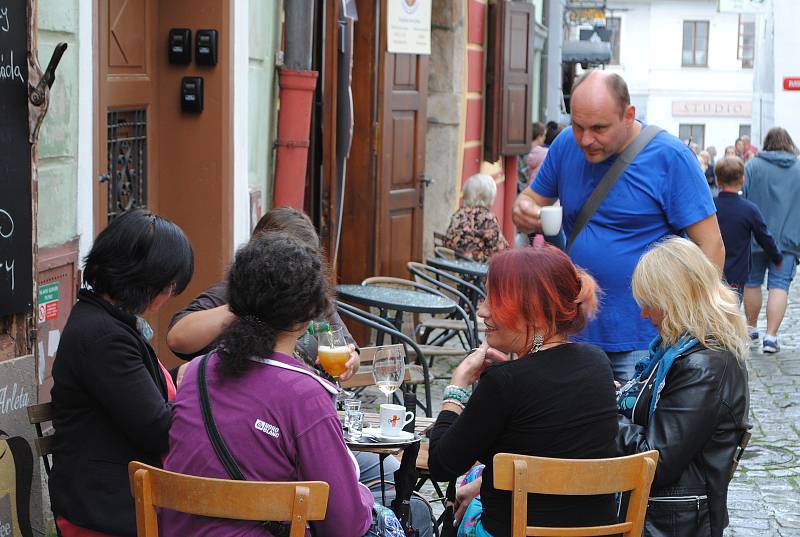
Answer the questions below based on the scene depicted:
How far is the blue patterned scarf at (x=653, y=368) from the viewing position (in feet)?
11.8

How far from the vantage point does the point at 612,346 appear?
4410 millimetres

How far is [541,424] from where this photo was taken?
3100 mm

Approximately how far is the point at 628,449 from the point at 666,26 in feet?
133

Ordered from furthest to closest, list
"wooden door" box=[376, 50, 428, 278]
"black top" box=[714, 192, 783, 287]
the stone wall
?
the stone wall
"black top" box=[714, 192, 783, 287]
"wooden door" box=[376, 50, 428, 278]

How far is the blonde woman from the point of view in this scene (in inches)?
138

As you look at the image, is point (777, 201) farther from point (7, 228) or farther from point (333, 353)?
point (7, 228)

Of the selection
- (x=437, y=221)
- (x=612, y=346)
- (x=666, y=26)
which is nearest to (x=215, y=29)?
(x=612, y=346)

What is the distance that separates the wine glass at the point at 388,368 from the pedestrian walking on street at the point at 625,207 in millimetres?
935

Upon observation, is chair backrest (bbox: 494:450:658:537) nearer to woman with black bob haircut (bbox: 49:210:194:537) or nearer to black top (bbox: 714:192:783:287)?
woman with black bob haircut (bbox: 49:210:194:537)

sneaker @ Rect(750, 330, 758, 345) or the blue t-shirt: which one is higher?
the blue t-shirt

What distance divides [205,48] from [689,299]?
3.08 metres

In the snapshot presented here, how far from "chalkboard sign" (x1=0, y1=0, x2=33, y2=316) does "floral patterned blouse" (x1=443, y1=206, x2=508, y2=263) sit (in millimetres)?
5246

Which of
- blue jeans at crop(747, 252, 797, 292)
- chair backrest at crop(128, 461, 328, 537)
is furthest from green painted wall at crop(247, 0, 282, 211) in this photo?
blue jeans at crop(747, 252, 797, 292)

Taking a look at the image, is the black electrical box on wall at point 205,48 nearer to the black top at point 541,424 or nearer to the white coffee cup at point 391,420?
the white coffee cup at point 391,420
